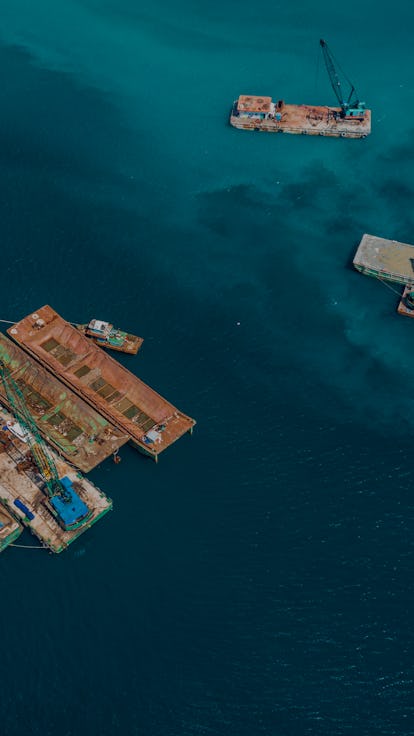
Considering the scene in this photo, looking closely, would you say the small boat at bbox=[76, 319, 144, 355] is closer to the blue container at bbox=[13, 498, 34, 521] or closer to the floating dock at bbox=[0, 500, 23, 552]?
the blue container at bbox=[13, 498, 34, 521]

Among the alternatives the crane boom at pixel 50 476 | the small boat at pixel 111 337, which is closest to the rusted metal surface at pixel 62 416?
the crane boom at pixel 50 476

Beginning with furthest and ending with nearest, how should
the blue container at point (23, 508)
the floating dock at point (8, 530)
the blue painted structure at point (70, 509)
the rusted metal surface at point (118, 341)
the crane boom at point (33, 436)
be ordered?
the rusted metal surface at point (118, 341) → the crane boom at point (33, 436) → the blue container at point (23, 508) → the blue painted structure at point (70, 509) → the floating dock at point (8, 530)

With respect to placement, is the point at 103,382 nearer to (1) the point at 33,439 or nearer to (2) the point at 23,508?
(1) the point at 33,439

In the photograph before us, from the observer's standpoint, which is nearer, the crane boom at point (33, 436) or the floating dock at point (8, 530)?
the floating dock at point (8, 530)

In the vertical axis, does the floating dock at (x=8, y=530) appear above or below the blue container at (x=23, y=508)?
below

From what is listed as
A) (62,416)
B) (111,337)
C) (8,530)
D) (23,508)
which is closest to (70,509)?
(23,508)

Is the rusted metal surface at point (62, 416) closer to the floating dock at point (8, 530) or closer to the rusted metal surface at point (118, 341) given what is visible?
the rusted metal surface at point (118, 341)

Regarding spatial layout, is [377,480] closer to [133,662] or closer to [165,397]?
[165,397]

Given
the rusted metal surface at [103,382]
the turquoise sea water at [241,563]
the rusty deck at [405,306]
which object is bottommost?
the turquoise sea water at [241,563]
